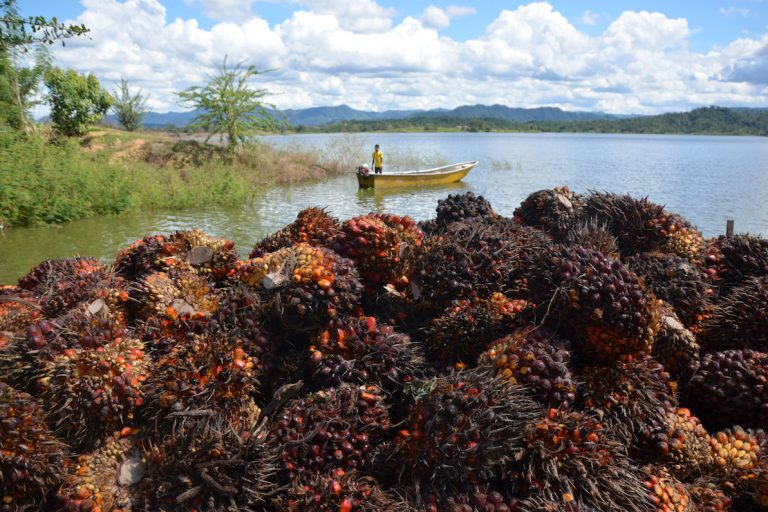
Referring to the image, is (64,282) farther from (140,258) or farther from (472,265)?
(472,265)

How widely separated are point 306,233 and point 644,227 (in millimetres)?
2455

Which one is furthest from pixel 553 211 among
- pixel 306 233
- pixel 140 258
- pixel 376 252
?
pixel 140 258

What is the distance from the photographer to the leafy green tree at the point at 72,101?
1174 inches

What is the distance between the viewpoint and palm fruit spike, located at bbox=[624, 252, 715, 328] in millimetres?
3217

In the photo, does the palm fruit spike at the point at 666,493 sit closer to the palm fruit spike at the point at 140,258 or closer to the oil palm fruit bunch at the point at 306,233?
the oil palm fruit bunch at the point at 306,233

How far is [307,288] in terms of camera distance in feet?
9.29

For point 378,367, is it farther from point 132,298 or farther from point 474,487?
point 132,298

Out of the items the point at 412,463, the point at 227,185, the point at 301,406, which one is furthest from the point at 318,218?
the point at 227,185

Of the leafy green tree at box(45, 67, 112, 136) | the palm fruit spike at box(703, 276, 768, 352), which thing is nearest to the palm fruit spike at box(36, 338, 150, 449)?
the palm fruit spike at box(703, 276, 768, 352)

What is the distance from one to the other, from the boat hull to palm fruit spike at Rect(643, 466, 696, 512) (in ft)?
82.7

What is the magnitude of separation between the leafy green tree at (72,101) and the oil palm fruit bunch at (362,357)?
33128mm

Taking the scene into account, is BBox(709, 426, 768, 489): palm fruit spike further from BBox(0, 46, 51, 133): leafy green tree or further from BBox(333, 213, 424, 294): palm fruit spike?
BBox(0, 46, 51, 133): leafy green tree

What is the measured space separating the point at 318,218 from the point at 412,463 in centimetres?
205

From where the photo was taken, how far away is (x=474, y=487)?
86.4 inches
